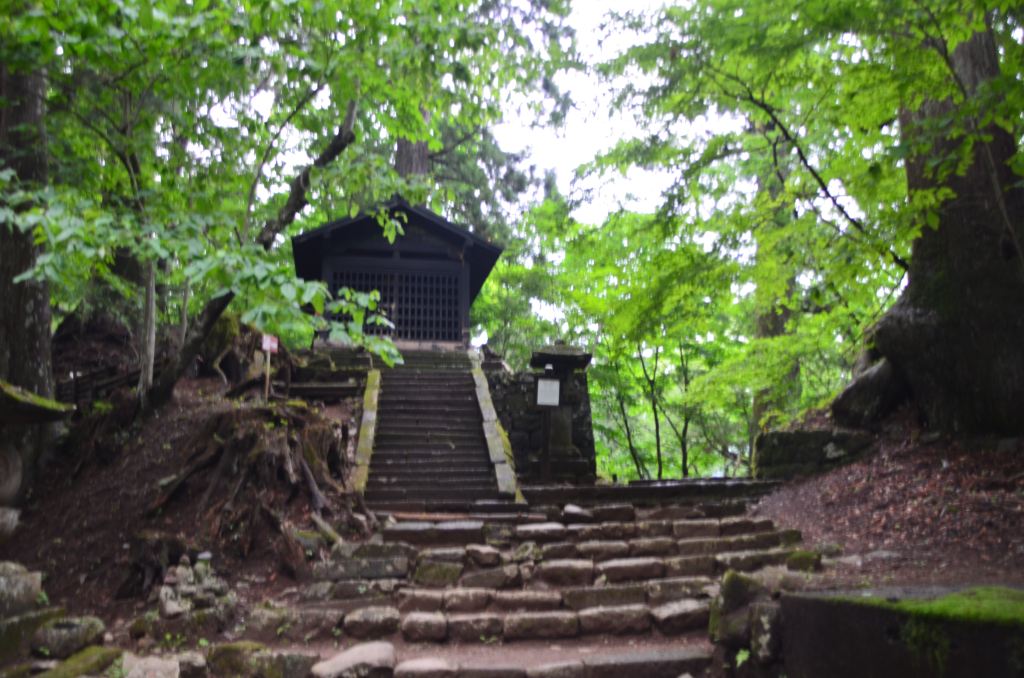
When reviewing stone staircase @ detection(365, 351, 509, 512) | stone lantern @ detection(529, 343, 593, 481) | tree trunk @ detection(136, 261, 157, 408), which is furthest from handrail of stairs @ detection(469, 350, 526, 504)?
tree trunk @ detection(136, 261, 157, 408)

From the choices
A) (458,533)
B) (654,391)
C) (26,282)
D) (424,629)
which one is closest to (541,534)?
(458,533)

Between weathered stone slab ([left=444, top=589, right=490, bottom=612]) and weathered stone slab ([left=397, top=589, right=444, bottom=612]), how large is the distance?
71mm

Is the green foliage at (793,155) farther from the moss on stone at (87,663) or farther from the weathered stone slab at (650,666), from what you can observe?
the moss on stone at (87,663)

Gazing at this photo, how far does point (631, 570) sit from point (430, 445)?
4956mm

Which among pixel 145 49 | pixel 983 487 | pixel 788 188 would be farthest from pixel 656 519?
pixel 145 49

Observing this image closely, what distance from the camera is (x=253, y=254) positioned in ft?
18.0

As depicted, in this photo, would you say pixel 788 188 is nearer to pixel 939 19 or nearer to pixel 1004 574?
pixel 939 19

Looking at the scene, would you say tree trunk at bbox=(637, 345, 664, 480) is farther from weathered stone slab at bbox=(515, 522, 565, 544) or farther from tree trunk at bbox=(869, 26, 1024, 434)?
weathered stone slab at bbox=(515, 522, 565, 544)

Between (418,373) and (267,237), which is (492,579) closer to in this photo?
(267,237)

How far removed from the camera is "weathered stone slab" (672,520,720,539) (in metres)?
7.29

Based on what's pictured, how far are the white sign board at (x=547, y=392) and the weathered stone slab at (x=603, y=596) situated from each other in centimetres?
501

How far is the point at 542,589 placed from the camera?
6.15m

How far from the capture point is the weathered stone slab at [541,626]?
17.7ft

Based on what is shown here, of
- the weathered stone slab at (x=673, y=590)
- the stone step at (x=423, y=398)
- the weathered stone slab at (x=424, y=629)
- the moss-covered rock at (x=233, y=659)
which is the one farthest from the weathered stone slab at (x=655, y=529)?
the stone step at (x=423, y=398)
